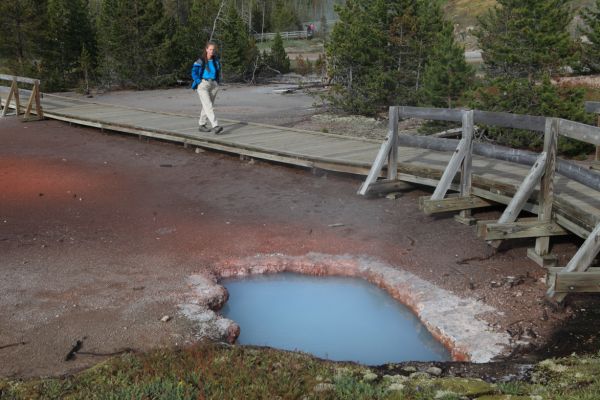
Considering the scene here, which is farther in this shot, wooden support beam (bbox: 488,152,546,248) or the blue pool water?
wooden support beam (bbox: 488,152,546,248)

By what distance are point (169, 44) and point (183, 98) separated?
6148 millimetres

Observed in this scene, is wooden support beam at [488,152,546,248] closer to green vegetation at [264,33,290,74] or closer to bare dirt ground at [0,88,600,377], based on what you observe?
bare dirt ground at [0,88,600,377]

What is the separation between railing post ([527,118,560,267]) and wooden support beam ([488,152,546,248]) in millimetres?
64

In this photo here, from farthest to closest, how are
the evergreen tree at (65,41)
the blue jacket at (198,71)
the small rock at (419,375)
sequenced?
the evergreen tree at (65,41) → the blue jacket at (198,71) → the small rock at (419,375)

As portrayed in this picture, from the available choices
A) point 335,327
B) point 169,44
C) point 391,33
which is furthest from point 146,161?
point 169,44

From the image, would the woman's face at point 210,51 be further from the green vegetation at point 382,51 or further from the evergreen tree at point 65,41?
the evergreen tree at point 65,41

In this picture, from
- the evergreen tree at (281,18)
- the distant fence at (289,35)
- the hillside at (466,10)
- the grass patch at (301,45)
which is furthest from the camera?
the evergreen tree at (281,18)

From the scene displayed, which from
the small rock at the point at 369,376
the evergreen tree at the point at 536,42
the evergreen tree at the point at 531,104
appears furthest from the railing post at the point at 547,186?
the evergreen tree at the point at 536,42

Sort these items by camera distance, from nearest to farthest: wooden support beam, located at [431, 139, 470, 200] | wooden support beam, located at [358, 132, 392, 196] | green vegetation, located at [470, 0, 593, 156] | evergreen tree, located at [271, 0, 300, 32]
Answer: wooden support beam, located at [431, 139, 470, 200] → wooden support beam, located at [358, 132, 392, 196] → green vegetation, located at [470, 0, 593, 156] → evergreen tree, located at [271, 0, 300, 32]

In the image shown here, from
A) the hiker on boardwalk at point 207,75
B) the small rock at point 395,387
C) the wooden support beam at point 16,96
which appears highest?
the hiker on boardwalk at point 207,75

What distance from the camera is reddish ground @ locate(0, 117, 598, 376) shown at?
5871mm

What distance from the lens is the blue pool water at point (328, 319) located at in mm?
5969

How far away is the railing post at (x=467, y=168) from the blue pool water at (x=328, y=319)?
254 centimetres

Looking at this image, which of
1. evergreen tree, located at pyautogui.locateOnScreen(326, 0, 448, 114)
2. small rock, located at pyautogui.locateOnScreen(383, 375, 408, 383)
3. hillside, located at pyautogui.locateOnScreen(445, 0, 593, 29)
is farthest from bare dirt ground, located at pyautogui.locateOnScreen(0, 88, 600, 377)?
hillside, located at pyautogui.locateOnScreen(445, 0, 593, 29)
